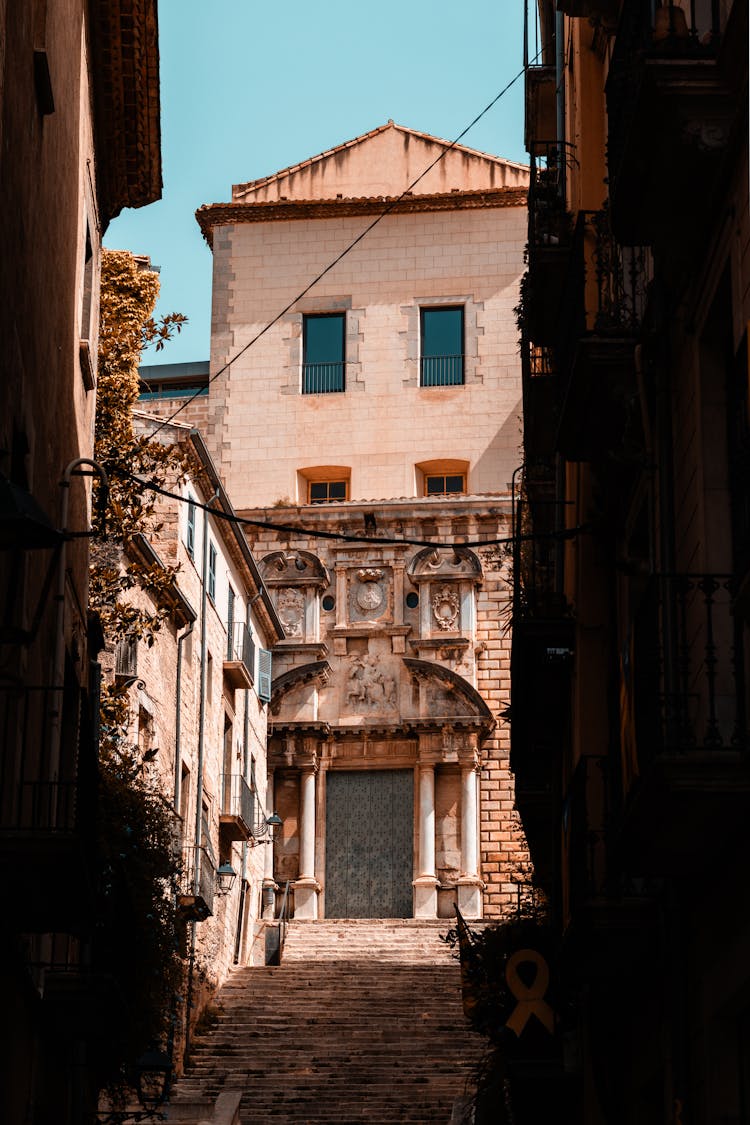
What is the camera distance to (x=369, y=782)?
4384 cm

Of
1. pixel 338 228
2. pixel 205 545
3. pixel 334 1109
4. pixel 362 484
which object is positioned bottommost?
pixel 334 1109

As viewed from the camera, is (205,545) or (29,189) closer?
(29,189)

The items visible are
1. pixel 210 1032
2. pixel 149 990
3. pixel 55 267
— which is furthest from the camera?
pixel 210 1032

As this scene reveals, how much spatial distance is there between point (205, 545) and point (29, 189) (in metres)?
23.4

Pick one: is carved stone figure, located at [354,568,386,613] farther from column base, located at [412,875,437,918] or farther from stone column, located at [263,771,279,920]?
column base, located at [412,875,437,918]

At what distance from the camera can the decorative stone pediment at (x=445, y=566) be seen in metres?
44.5

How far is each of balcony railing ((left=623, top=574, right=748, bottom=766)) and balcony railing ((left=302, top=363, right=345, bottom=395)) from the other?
1505 inches

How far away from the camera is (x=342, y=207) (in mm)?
49969

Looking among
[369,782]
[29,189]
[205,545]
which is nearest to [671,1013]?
[29,189]

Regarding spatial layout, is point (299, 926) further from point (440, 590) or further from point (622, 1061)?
point (622, 1061)

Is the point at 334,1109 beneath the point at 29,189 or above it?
beneath

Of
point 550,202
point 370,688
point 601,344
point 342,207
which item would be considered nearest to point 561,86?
point 550,202

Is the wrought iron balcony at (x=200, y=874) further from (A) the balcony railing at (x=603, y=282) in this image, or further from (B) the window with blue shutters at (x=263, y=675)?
(A) the balcony railing at (x=603, y=282)

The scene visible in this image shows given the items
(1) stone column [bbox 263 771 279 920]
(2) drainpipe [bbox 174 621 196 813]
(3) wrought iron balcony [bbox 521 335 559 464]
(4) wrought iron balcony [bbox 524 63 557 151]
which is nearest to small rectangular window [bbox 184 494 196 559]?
(2) drainpipe [bbox 174 621 196 813]
